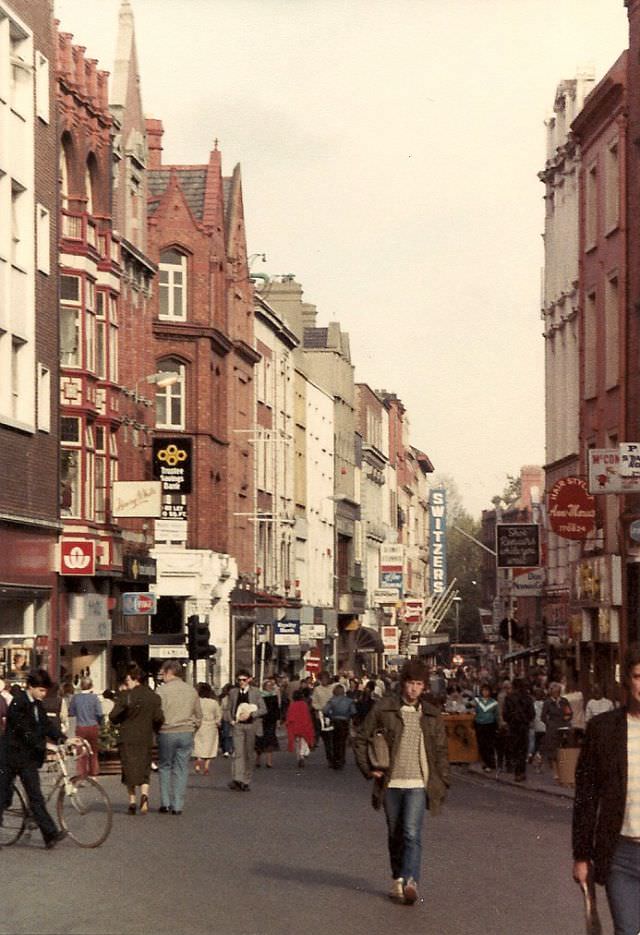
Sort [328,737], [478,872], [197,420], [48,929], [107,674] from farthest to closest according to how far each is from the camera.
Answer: [197,420] < [107,674] < [328,737] < [478,872] < [48,929]

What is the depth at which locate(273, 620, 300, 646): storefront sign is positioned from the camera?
211 feet

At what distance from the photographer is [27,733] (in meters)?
19.9

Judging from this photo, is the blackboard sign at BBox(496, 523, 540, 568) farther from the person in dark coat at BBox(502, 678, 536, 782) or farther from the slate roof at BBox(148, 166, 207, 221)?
the person in dark coat at BBox(502, 678, 536, 782)

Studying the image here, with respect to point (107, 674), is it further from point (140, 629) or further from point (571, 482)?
point (571, 482)

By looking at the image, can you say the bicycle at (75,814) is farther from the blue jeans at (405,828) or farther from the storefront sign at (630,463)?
the storefront sign at (630,463)

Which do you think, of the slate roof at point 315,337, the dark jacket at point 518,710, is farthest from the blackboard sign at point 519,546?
the slate roof at point 315,337

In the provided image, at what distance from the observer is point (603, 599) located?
1885 inches

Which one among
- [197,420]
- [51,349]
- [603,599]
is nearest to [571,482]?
[603,599]

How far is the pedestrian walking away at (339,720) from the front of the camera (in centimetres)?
4181

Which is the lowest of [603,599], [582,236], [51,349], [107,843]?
[107,843]

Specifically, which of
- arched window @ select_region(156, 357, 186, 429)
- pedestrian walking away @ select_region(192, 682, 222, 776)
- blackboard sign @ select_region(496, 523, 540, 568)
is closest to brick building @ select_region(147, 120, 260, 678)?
arched window @ select_region(156, 357, 186, 429)

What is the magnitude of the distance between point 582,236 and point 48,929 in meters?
41.3

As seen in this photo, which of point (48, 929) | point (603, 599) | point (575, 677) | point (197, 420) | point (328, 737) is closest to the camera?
point (48, 929)

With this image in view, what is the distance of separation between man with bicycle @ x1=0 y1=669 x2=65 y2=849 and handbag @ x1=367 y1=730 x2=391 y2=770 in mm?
5004
